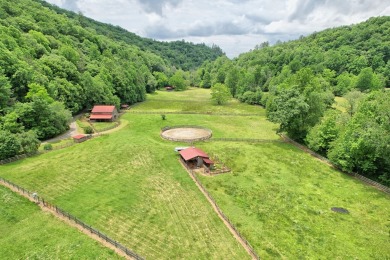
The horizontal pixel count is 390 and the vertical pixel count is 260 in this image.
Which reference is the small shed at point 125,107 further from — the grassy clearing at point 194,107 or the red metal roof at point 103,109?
the red metal roof at point 103,109

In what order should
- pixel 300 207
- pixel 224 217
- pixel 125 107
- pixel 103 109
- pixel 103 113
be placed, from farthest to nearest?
1. pixel 125 107
2. pixel 103 109
3. pixel 103 113
4. pixel 300 207
5. pixel 224 217

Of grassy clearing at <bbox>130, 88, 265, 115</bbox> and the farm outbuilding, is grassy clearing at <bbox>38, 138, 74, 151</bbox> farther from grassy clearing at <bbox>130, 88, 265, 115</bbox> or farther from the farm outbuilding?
grassy clearing at <bbox>130, 88, 265, 115</bbox>

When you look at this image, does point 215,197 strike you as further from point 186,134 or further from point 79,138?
point 79,138

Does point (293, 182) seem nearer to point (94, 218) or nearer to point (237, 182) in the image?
point (237, 182)

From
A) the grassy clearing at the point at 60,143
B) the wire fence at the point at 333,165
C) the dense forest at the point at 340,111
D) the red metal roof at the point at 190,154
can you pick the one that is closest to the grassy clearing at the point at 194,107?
the dense forest at the point at 340,111

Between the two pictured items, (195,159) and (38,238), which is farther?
(195,159)

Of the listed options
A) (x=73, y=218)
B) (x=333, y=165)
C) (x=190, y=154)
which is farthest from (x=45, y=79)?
(x=333, y=165)
